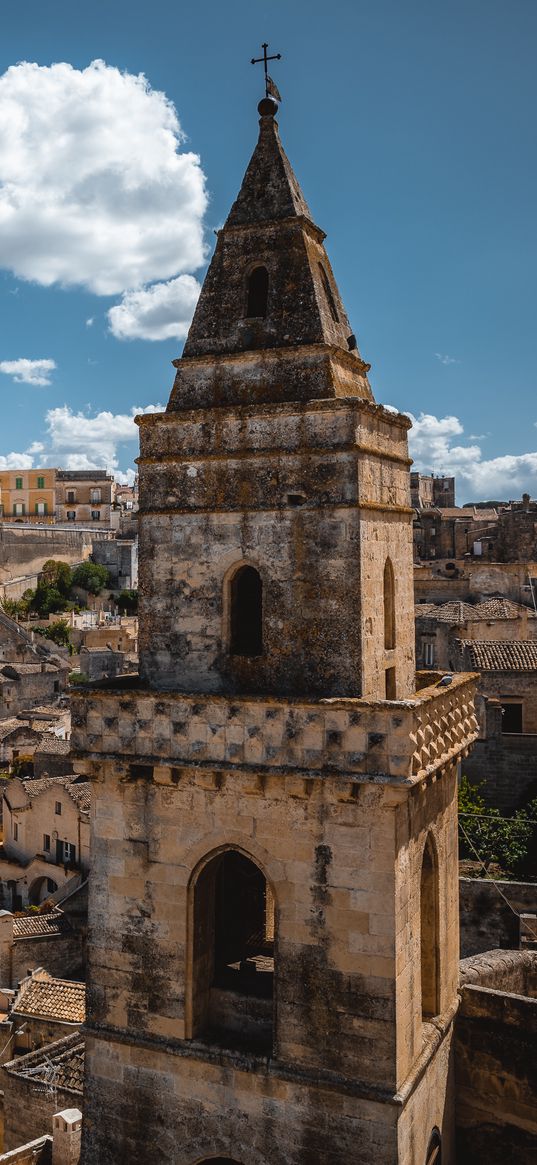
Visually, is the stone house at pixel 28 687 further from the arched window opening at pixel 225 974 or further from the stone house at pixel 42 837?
the arched window opening at pixel 225 974

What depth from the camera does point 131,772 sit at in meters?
10.5

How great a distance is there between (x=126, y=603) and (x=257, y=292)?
71560 mm

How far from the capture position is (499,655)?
3309 cm

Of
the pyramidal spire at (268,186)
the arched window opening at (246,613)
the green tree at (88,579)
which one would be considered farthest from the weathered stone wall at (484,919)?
the green tree at (88,579)

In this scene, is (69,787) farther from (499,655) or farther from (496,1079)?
(496,1079)

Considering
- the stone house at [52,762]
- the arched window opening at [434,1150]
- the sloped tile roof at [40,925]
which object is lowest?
the sloped tile roof at [40,925]

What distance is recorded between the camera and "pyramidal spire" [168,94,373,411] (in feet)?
34.7

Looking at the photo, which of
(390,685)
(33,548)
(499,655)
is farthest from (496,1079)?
(33,548)

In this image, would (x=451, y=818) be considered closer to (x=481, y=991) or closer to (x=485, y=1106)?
(x=481, y=991)

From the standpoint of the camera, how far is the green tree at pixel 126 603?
81125 millimetres

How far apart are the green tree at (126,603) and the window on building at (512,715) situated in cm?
5283

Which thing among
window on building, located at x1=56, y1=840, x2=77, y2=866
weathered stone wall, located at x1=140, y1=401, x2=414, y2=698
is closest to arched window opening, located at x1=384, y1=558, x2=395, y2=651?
weathered stone wall, located at x1=140, y1=401, x2=414, y2=698

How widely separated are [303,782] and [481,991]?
4.47 metres

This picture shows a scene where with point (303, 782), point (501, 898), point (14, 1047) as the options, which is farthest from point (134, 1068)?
point (14, 1047)
